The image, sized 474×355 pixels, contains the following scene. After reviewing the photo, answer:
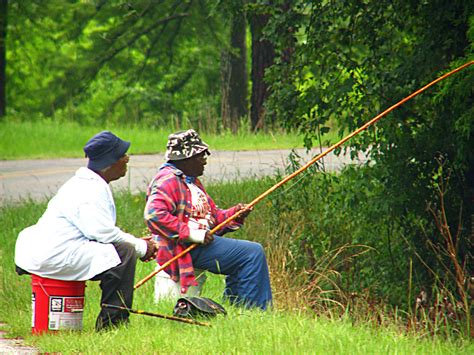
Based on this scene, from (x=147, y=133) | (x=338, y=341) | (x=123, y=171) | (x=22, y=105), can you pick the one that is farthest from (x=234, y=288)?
(x=22, y=105)

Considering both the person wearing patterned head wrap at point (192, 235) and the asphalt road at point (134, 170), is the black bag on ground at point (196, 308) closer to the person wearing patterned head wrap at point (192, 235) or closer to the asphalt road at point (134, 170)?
the person wearing patterned head wrap at point (192, 235)

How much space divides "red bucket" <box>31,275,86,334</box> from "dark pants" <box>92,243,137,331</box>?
0.16 m

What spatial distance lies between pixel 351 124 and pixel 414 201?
98 cm

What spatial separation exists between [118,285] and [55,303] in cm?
40

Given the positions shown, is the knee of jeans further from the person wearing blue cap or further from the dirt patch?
the dirt patch

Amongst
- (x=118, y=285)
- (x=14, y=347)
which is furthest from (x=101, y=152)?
(x=14, y=347)

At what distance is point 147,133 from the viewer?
912 inches

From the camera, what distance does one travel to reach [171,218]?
25.2ft

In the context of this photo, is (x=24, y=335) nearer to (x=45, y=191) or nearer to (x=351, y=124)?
(x=351, y=124)

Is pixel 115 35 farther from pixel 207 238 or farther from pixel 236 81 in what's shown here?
pixel 207 238

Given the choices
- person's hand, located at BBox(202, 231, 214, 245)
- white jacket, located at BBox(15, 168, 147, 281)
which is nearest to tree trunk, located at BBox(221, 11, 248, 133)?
person's hand, located at BBox(202, 231, 214, 245)

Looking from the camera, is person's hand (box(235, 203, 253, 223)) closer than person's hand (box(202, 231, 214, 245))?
No

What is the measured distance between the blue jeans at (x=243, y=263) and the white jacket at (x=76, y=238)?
0.97m

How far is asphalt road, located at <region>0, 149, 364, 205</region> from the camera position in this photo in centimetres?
1568
